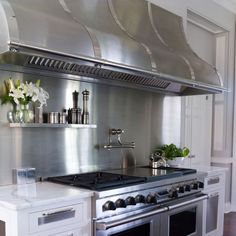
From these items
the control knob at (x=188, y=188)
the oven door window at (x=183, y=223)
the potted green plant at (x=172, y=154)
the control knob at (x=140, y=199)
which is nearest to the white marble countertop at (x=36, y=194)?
the control knob at (x=140, y=199)

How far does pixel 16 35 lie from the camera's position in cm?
171

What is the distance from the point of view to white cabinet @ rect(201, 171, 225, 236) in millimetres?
3318

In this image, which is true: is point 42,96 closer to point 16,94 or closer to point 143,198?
point 16,94

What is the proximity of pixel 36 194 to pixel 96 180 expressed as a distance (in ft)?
1.66

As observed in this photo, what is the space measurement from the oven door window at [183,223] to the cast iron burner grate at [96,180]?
545 millimetres

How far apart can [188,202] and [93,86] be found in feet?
4.39

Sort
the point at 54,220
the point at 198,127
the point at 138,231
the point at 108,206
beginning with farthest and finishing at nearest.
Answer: the point at 198,127 < the point at 138,231 < the point at 108,206 < the point at 54,220

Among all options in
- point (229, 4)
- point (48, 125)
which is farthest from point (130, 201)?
point (229, 4)

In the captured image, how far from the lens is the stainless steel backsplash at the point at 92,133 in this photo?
7.67 ft

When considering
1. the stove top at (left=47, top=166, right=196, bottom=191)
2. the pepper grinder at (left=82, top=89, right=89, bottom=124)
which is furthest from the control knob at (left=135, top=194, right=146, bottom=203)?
the pepper grinder at (left=82, top=89, right=89, bottom=124)

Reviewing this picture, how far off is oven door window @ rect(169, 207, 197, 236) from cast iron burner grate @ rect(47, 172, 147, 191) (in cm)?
55

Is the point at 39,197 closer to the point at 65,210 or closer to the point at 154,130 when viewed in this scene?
the point at 65,210

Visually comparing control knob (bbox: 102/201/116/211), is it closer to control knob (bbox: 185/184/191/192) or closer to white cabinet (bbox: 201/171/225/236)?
control knob (bbox: 185/184/191/192)

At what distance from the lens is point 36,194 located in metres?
1.94
